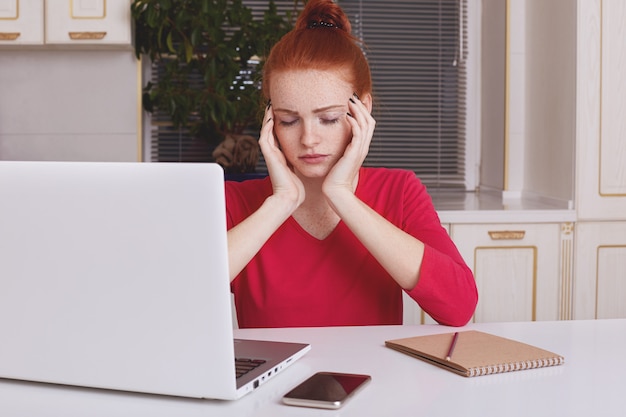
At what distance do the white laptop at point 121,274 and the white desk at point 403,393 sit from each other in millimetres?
24

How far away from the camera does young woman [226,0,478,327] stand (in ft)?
5.10

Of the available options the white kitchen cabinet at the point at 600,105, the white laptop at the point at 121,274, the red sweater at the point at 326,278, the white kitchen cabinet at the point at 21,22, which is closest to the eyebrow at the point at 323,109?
the red sweater at the point at 326,278

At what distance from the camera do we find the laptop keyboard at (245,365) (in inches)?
39.4

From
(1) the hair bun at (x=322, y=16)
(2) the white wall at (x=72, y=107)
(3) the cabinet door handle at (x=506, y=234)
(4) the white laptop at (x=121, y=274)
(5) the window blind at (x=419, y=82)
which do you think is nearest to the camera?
(4) the white laptop at (x=121, y=274)

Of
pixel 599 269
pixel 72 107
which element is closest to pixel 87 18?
pixel 72 107

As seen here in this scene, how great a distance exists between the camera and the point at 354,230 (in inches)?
57.2

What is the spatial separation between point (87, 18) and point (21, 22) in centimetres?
24

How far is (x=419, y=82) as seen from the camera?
12.0 ft

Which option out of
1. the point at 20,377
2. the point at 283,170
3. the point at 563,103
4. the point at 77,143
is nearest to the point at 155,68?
the point at 77,143

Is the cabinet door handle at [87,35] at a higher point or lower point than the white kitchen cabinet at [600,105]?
higher

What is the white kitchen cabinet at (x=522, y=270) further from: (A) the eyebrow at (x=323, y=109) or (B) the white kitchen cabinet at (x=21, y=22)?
(B) the white kitchen cabinet at (x=21, y=22)

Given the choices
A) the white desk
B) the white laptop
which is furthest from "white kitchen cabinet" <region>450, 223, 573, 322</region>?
the white laptop

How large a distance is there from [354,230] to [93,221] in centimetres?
65

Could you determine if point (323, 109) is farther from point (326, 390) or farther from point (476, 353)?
point (326, 390)
